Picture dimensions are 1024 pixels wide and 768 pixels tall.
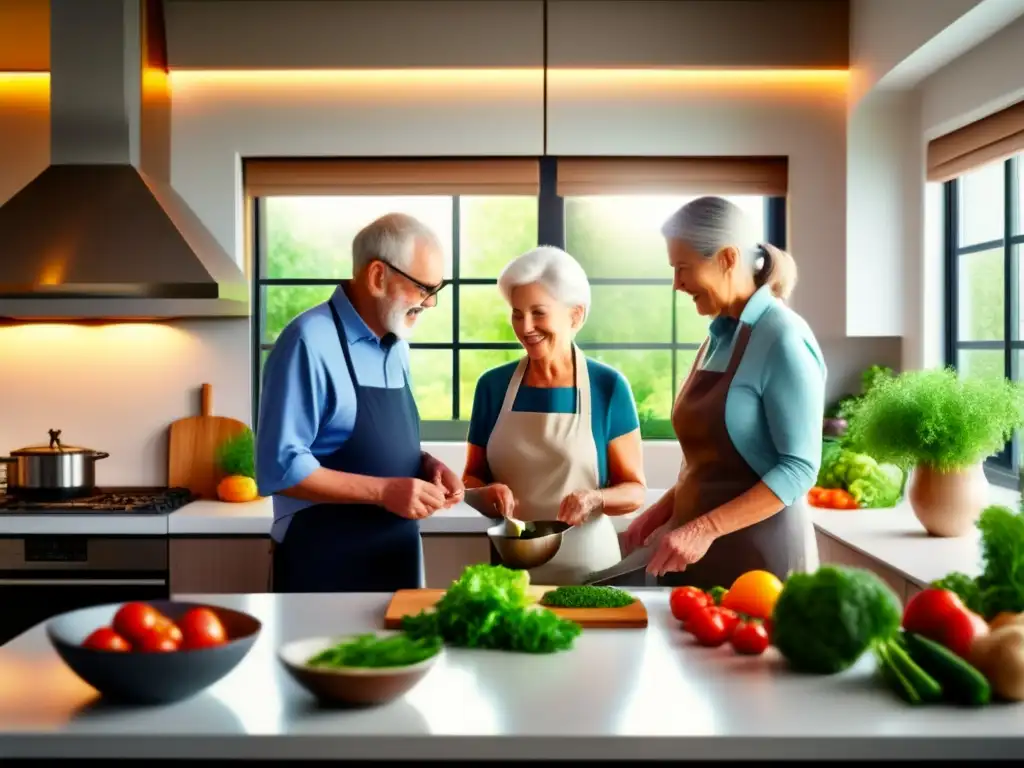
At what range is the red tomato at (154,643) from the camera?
1.47 m

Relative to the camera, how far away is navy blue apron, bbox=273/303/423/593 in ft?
7.83

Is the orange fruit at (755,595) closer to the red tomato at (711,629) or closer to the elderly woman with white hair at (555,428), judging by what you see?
the red tomato at (711,629)

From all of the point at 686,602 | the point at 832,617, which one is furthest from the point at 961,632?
the point at 686,602

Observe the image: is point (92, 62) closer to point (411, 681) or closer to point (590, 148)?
point (590, 148)

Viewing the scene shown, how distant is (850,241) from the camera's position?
12.8 ft

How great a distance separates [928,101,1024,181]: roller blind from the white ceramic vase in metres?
0.93

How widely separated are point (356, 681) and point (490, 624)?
14.7 inches

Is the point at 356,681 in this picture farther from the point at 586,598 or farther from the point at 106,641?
the point at 586,598

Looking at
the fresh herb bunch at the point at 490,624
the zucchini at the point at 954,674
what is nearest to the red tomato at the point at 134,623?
the fresh herb bunch at the point at 490,624

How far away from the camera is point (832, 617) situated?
1.55 meters

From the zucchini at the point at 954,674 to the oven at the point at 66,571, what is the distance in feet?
8.53

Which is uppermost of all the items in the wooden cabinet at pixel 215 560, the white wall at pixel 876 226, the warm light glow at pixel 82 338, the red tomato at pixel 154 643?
the white wall at pixel 876 226

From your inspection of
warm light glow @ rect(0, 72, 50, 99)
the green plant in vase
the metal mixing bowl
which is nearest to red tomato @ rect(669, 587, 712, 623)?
the metal mixing bowl

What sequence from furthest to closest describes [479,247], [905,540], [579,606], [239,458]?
[479,247]
[239,458]
[905,540]
[579,606]
